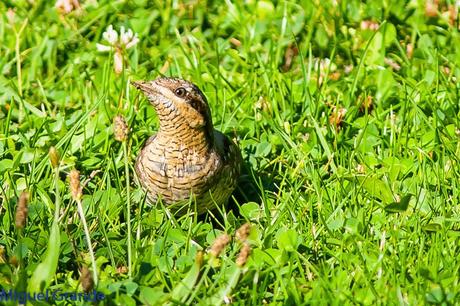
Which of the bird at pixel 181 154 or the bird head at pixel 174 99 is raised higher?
the bird head at pixel 174 99

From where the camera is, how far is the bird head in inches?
171

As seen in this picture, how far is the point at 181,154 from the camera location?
4.49m

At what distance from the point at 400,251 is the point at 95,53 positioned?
2632mm

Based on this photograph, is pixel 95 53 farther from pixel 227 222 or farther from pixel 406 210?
pixel 406 210

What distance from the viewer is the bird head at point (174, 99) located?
435 centimetres

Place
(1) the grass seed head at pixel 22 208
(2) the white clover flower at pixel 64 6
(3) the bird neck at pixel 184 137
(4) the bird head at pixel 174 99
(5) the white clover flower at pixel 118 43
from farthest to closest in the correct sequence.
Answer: (2) the white clover flower at pixel 64 6
(5) the white clover flower at pixel 118 43
(3) the bird neck at pixel 184 137
(4) the bird head at pixel 174 99
(1) the grass seed head at pixel 22 208

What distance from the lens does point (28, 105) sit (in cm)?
551

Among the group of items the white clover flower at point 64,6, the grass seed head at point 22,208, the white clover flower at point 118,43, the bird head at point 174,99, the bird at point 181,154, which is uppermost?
the grass seed head at point 22,208

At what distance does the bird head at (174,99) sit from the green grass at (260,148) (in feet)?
1.42

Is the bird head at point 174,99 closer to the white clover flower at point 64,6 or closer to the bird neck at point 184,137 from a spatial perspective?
the bird neck at point 184,137

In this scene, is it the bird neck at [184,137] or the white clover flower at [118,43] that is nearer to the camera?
the bird neck at [184,137]

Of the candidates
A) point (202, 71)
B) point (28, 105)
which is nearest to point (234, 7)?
point (202, 71)

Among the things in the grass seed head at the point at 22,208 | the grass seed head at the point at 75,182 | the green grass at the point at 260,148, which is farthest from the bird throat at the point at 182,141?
the grass seed head at the point at 22,208

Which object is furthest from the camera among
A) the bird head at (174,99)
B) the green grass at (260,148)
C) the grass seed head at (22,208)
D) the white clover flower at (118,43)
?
the white clover flower at (118,43)
